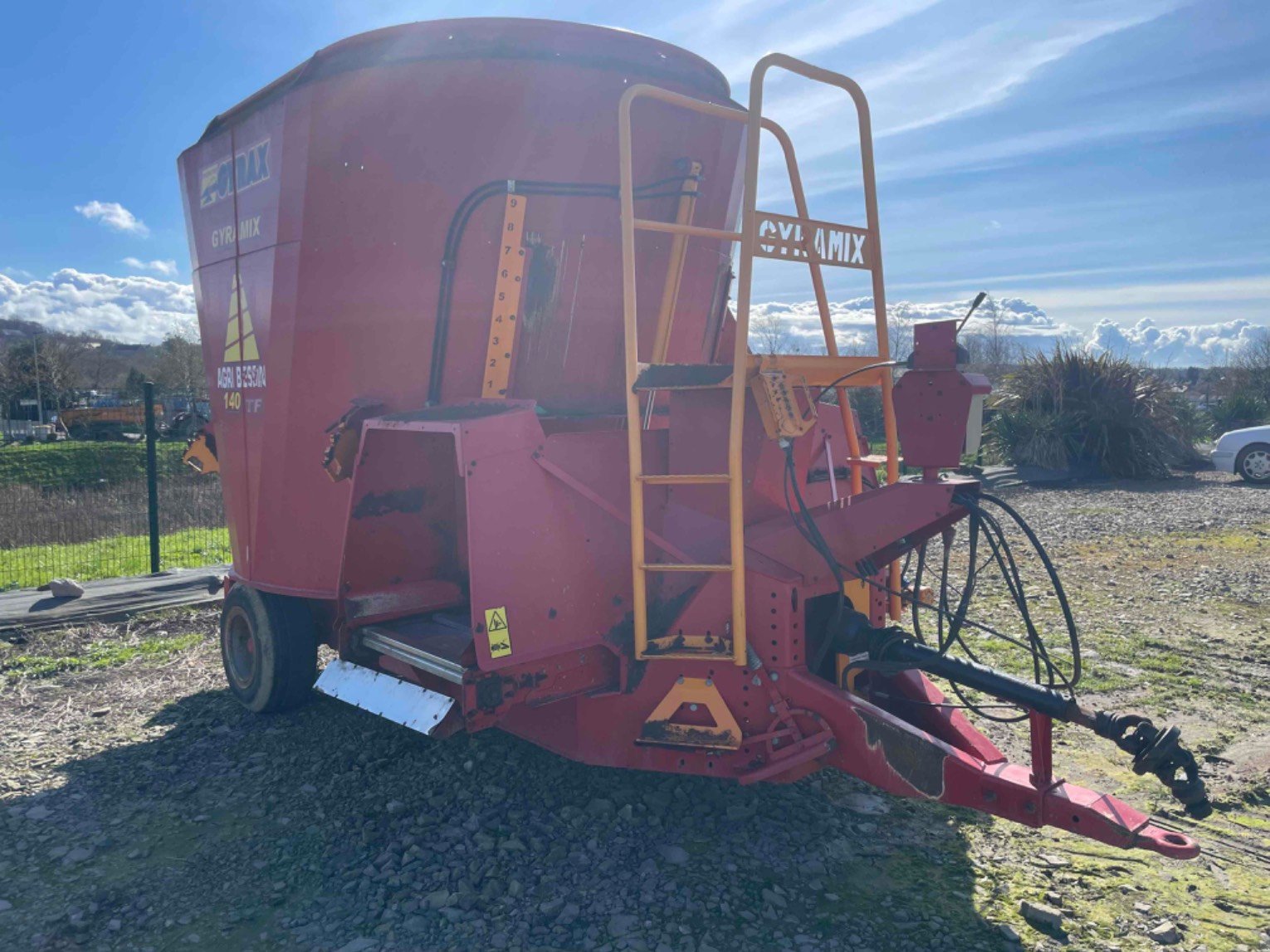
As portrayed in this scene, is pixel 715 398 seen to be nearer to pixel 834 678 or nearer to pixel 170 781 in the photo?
pixel 834 678

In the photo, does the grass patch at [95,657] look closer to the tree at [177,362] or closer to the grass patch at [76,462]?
the grass patch at [76,462]

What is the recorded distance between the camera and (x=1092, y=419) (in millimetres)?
16219

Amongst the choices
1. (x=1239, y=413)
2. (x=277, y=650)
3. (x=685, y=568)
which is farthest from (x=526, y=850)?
(x=1239, y=413)

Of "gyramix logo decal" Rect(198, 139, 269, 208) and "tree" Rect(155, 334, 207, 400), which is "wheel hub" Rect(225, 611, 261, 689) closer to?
"gyramix logo decal" Rect(198, 139, 269, 208)

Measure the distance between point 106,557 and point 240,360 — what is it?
6.30 meters

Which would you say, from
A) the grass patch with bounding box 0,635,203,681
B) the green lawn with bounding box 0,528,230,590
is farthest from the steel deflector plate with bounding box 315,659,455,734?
the green lawn with bounding box 0,528,230,590

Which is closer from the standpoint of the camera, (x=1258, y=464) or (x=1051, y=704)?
(x=1051, y=704)

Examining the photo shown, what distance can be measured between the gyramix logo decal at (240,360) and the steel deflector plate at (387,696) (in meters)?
1.47

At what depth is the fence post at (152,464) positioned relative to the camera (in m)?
8.27

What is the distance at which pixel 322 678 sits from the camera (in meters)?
4.04

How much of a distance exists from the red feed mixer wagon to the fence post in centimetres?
→ 366

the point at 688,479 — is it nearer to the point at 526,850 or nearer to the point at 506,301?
the point at 506,301

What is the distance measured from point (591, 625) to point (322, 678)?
132 centimetres

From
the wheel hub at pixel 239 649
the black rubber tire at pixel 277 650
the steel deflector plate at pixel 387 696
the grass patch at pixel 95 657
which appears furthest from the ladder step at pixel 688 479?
the grass patch at pixel 95 657
